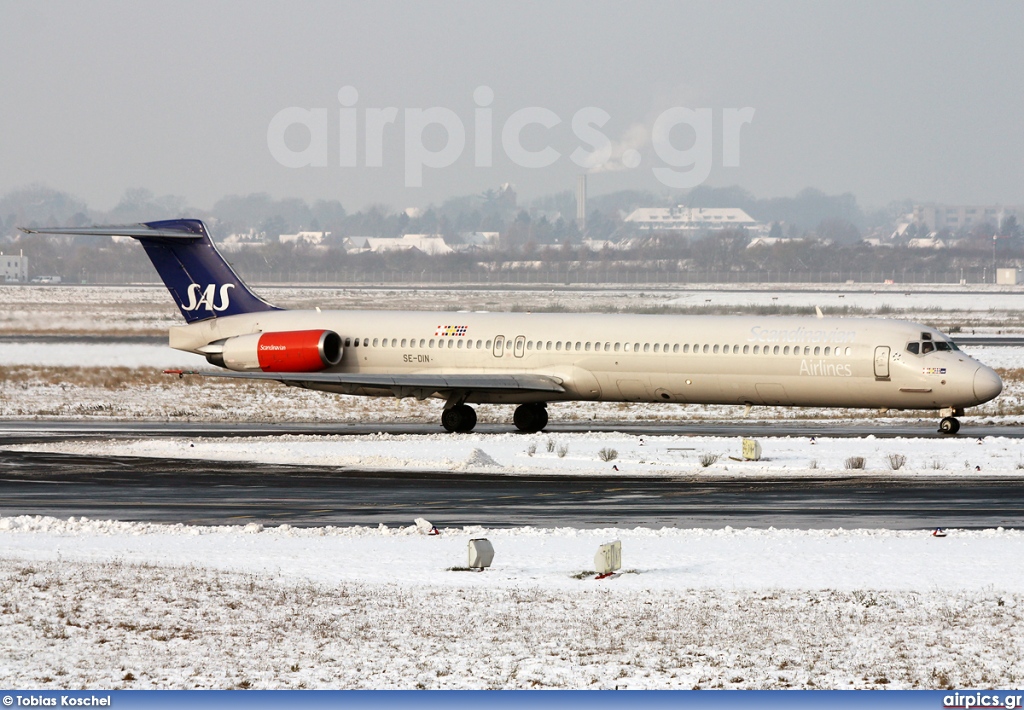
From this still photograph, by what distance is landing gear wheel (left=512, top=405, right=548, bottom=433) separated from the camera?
34312mm

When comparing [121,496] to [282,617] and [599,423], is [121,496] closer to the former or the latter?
[282,617]

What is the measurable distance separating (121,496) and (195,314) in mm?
16017

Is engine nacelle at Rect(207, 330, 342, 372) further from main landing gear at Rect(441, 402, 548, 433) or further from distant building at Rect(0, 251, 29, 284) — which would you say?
distant building at Rect(0, 251, 29, 284)

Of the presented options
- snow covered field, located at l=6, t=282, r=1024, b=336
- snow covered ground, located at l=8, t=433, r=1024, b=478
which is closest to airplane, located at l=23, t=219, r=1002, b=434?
snow covered ground, located at l=8, t=433, r=1024, b=478

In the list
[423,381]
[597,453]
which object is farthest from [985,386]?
[423,381]

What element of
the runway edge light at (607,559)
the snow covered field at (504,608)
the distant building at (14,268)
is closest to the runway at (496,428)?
the snow covered field at (504,608)

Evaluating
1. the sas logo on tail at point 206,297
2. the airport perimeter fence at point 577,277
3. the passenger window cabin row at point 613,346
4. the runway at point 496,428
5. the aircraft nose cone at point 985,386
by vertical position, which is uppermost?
the airport perimeter fence at point 577,277

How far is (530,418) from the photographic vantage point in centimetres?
3431

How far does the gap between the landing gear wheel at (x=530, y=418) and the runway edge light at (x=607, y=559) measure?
19699mm

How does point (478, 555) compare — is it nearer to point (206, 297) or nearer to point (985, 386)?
point (985, 386)

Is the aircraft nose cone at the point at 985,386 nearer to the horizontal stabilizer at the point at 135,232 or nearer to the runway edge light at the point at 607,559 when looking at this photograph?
the runway edge light at the point at 607,559

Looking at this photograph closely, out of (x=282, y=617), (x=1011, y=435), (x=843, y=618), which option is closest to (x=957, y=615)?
(x=843, y=618)

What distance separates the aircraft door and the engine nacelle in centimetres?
1317

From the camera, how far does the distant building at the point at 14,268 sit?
17225cm
